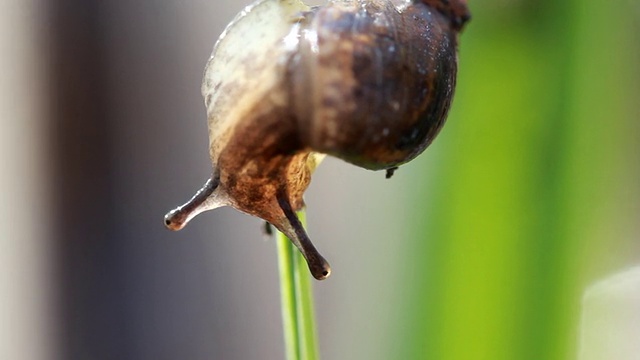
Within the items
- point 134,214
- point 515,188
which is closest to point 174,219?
point 515,188

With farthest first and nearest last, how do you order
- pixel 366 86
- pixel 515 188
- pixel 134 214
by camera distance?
pixel 134 214 → pixel 515 188 → pixel 366 86

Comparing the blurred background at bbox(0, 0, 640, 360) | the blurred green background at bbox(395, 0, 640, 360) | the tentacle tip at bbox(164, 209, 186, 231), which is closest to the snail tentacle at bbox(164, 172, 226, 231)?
the tentacle tip at bbox(164, 209, 186, 231)

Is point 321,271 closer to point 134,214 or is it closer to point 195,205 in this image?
point 195,205

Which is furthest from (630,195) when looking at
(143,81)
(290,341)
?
(143,81)

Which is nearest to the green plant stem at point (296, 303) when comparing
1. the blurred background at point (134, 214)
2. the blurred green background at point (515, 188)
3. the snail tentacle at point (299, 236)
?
the snail tentacle at point (299, 236)

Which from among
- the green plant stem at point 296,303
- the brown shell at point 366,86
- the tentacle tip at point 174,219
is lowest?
the green plant stem at point 296,303

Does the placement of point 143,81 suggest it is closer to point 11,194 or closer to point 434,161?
point 11,194

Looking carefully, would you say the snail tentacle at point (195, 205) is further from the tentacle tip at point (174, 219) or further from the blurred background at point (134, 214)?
the blurred background at point (134, 214)

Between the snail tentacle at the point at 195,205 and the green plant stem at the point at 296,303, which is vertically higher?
the snail tentacle at the point at 195,205
